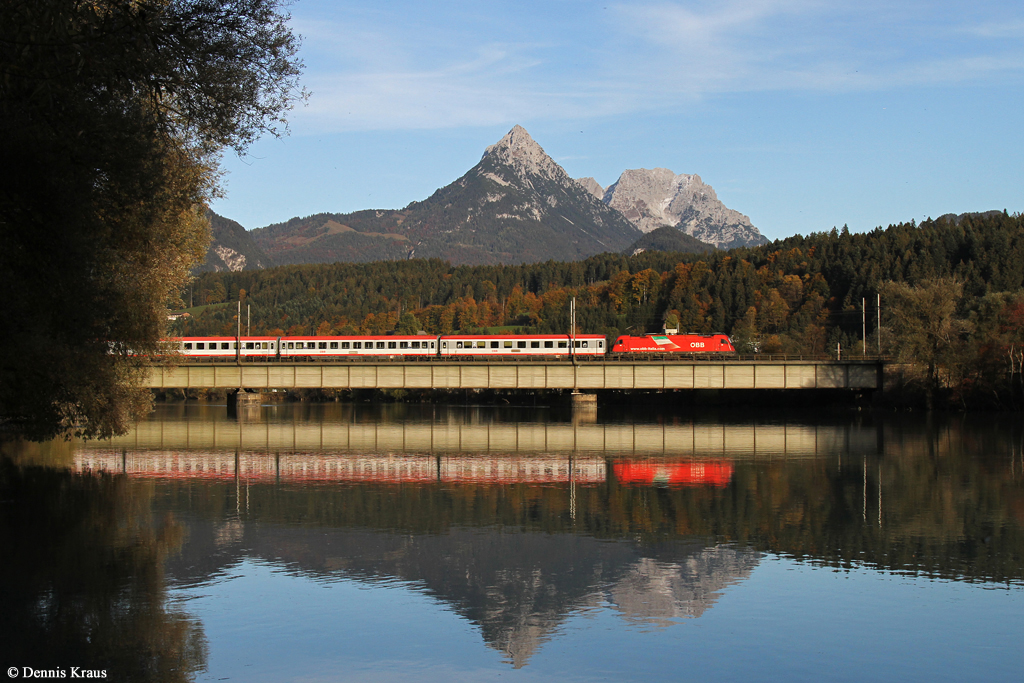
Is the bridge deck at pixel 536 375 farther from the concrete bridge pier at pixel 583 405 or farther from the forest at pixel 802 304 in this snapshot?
the forest at pixel 802 304

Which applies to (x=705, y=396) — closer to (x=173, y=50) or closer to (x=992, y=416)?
(x=992, y=416)

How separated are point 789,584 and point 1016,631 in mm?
4052

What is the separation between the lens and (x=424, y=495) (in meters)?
28.5

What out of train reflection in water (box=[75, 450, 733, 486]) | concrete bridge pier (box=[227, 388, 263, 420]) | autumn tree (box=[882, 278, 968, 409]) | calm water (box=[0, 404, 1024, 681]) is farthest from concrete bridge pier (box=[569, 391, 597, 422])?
calm water (box=[0, 404, 1024, 681])

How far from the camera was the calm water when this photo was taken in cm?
1310

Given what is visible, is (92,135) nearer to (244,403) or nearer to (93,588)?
(93,588)

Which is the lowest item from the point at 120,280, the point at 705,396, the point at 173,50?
the point at 705,396

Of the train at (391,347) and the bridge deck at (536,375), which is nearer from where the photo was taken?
the bridge deck at (536,375)

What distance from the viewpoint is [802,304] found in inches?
5546

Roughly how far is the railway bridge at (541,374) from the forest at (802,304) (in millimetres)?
7278

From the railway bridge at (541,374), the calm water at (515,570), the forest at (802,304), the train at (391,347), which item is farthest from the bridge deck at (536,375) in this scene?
the calm water at (515,570)

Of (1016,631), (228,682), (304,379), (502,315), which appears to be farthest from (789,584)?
(502,315)

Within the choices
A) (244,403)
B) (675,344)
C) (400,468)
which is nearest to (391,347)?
(244,403)

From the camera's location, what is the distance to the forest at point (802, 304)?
7625 cm
